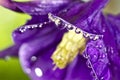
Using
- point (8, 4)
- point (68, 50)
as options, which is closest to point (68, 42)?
point (68, 50)

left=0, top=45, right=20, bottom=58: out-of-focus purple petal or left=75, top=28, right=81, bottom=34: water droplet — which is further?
left=0, top=45, right=20, bottom=58: out-of-focus purple petal

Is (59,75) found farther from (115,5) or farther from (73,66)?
(115,5)

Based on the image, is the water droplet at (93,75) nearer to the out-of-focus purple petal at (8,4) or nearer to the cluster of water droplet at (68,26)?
the cluster of water droplet at (68,26)

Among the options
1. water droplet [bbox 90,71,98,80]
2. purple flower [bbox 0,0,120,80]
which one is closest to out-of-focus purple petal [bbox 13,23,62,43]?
purple flower [bbox 0,0,120,80]

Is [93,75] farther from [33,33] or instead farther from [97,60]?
[33,33]

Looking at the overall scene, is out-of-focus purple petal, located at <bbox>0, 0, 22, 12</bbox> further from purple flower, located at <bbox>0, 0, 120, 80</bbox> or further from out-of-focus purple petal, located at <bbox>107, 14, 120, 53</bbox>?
out-of-focus purple petal, located at <bbox>107, 14, 120, 53</bbox>

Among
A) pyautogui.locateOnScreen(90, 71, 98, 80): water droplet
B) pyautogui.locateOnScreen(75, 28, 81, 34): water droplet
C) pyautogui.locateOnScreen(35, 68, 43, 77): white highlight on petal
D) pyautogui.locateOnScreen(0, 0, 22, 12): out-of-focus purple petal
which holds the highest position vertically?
pyautogui.locateOnScreen(0, 0, 22, 12): out-of-focus purple petal

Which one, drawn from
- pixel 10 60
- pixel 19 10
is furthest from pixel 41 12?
pixel 10 60
